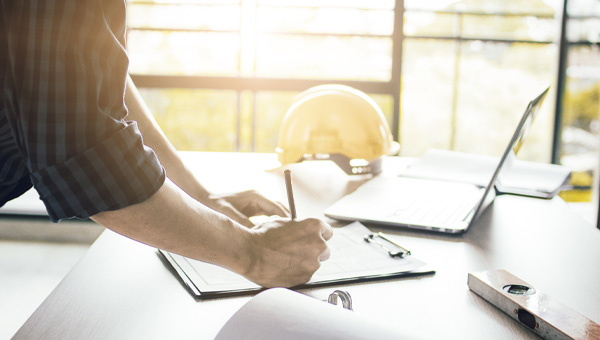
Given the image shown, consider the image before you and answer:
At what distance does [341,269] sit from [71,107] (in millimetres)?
431

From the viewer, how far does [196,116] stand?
3777mm

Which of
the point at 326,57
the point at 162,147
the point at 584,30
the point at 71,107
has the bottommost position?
the point at 162,147

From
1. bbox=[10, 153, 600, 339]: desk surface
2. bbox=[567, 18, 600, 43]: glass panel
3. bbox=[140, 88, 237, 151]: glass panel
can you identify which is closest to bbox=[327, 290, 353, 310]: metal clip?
bbox=[10, 153, 600, 339]: desk surface

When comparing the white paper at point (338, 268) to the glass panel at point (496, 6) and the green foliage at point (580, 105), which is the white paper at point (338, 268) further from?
the green foliage at point (580, 105)

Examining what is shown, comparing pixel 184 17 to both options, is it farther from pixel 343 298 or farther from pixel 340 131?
pixel 343 298

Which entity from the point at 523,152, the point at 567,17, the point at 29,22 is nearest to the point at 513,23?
the point at 567,17

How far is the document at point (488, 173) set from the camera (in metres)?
1.37

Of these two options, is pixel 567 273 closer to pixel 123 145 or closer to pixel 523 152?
pixel 123 145

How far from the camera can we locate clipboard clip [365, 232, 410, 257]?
86cm

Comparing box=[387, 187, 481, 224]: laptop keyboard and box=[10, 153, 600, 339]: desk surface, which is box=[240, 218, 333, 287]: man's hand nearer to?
box=[10, 153, 600, 339]: desk surface

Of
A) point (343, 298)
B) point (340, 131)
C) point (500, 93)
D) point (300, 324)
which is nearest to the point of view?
point (300, 324)

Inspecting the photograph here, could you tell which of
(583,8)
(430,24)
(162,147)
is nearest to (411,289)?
(162,147)

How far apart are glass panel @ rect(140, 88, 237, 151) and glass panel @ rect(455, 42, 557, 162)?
Answer: 5.17 ft

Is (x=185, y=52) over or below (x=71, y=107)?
over
